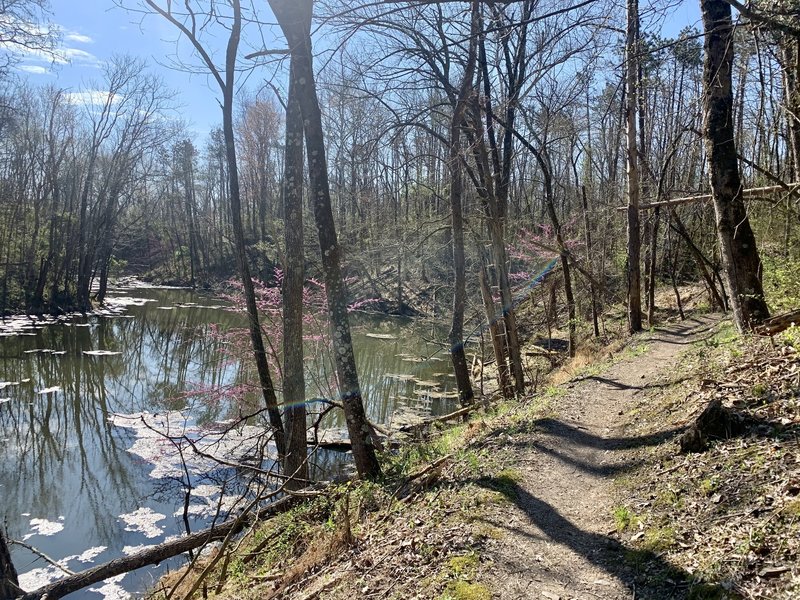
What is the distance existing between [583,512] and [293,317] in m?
5.27

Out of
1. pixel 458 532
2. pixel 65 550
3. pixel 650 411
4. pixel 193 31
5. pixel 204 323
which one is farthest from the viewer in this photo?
pixel 204 323

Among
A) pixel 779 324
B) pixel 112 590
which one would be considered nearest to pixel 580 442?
pixel 779 324

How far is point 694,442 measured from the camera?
457cm

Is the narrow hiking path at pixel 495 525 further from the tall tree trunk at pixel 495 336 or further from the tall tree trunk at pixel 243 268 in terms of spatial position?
the tall tree trunk at pixel 495 336

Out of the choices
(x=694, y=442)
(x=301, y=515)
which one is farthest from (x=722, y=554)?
(x=301, y=515)

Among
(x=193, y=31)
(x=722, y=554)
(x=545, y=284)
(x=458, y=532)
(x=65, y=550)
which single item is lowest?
(x=65, y=550)

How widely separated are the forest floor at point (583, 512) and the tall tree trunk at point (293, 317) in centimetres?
138

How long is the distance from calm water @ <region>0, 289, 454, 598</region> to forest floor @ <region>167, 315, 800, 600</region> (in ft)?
4.61

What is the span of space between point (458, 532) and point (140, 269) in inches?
2504

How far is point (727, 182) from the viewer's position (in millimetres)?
6609

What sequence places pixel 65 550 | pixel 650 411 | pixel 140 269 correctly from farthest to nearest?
1. pixel 140 269
2. pixel 65 550
3. pixel 650 411

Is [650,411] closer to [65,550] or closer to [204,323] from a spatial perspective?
[65,550]

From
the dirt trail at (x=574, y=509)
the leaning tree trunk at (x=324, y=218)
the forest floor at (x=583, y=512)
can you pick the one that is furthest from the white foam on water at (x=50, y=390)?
the dirt trail at (x=574, y=509)

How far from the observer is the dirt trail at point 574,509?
11.5 ft
